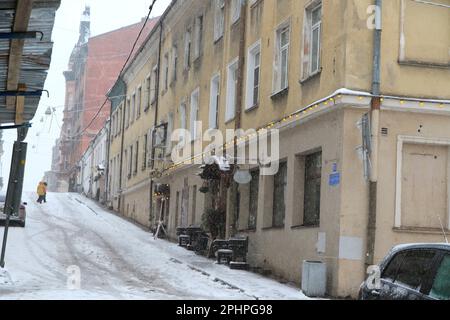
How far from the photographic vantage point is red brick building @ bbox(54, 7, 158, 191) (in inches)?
2783

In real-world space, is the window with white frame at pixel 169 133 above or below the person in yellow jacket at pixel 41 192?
above

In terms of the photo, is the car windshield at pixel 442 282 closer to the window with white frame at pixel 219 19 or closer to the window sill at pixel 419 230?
the window sill at pixel 419 230

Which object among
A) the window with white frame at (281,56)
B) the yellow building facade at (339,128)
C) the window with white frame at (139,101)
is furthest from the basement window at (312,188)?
the window with white frame at (139,101)

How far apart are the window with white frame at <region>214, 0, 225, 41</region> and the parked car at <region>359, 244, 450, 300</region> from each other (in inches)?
687

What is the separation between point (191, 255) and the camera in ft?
74.4

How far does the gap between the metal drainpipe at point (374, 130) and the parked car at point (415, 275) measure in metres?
6.35

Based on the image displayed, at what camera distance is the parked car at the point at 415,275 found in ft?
23.0

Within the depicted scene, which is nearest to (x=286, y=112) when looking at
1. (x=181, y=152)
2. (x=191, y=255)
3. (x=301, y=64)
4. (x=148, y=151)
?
(x=301, y=64)

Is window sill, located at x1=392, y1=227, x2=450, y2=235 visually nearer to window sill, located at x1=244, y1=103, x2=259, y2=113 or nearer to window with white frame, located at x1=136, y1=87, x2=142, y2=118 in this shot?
window sill, located at x1=244, y1=103, x2=259, y2=113

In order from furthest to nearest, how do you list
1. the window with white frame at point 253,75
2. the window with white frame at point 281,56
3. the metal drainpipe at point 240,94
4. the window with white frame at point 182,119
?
the window with white frame at point 182,119 → the metal drainpipe at point 240,94 → the window with white frame at point 253,75 → the window with white frame at point 281,56

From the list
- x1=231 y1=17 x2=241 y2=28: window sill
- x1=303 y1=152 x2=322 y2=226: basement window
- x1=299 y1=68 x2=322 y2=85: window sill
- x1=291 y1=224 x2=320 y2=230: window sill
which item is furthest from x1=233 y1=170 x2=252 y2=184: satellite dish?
x1=231 y1=17 x2=241 y2=28: window sill

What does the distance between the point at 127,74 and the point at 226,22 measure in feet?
72.2

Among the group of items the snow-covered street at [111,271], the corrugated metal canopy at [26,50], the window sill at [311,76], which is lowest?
the snow-covered street at [111,271]

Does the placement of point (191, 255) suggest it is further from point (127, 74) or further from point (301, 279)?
point (127, 74)
